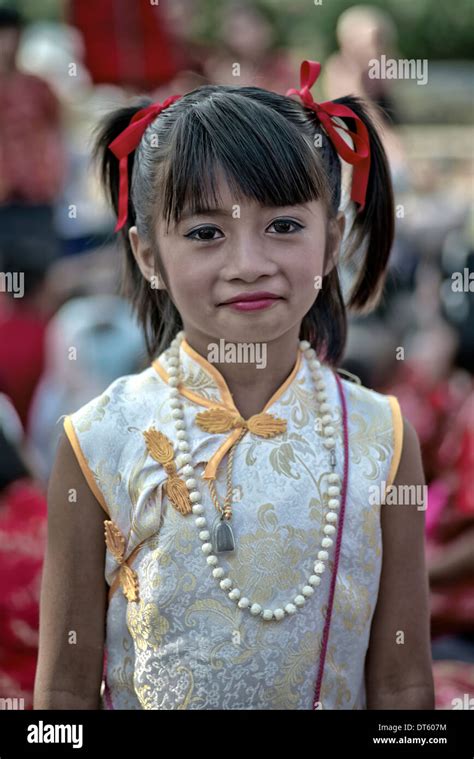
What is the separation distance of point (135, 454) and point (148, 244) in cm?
34

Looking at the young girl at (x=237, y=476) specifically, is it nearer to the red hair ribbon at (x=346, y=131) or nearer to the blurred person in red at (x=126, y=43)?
the red hair ribbon at (x=346, y=131)

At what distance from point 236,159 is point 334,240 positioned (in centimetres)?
26

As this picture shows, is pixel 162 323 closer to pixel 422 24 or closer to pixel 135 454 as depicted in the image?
pixel 135 454

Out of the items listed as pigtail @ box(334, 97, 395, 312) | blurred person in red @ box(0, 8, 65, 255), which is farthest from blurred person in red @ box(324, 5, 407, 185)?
pigtail @ box(334, 97, 395, 312)

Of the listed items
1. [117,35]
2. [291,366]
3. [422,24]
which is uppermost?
[422,24]

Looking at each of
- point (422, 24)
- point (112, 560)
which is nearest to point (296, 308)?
point (112, 560)

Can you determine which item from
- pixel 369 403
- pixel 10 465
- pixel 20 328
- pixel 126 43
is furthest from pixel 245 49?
pixel 369 403

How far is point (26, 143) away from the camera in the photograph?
480 centimetres

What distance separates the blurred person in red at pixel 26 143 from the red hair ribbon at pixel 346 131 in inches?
115

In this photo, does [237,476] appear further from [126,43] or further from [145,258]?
[126,43]

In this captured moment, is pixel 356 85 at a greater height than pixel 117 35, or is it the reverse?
pixel 117 35

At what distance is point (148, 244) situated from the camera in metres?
1.76

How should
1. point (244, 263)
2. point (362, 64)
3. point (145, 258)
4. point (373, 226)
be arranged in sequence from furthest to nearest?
1. point (362, 64)
2. point (373, 226)
3. point (145, 258)
4. point (244, 263)

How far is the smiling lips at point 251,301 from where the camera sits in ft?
5.22
